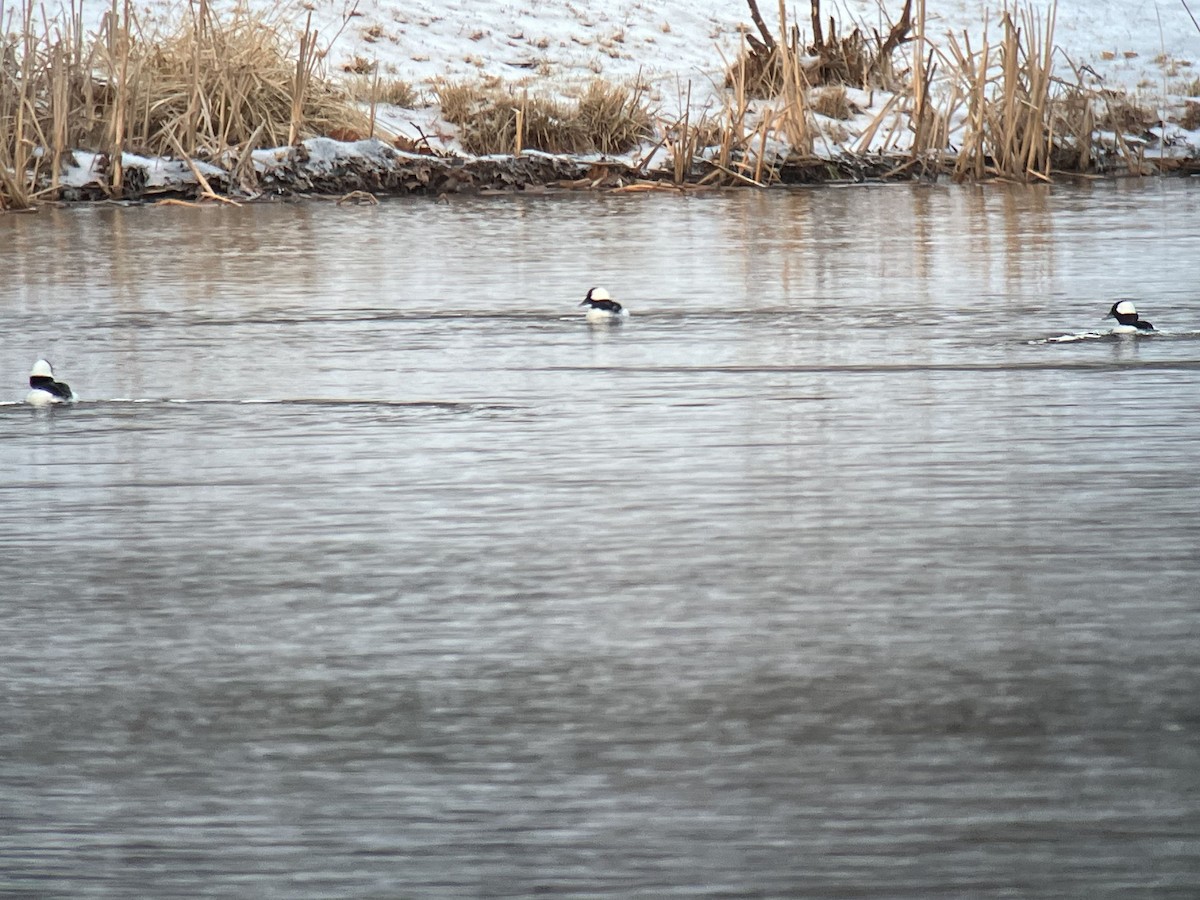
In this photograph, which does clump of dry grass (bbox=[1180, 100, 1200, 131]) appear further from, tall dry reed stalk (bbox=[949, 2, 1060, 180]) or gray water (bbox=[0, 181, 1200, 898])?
gray water (bbox=[0, 181, 1200, 898])

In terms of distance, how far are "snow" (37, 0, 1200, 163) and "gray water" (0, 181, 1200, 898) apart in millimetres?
14213

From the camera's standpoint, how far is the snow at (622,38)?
21797 millimetres

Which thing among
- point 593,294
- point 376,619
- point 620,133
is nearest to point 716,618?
point 376,619

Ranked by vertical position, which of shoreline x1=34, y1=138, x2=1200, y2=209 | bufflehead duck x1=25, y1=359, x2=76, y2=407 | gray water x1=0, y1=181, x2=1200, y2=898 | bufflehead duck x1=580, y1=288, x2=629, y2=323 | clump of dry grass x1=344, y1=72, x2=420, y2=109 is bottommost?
gray water x1=0, y1=181, x2=1200, y2=898

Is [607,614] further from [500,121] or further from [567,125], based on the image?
[500,121]

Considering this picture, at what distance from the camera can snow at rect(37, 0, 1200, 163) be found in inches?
858

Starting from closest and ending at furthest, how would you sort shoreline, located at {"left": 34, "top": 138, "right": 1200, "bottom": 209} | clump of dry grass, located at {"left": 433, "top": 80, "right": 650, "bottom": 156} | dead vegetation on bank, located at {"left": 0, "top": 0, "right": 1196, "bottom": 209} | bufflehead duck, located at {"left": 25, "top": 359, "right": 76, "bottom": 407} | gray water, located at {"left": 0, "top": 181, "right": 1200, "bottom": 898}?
1. gray water, located at {"left": 0, "top": 181, "right": 1200, "bottom": 898}
2. bufflehead duck, located at {"left": 25, "top": 359, "right": 76, "bottom": 407}
3. dead vegetation on bank, located at {"left": 0, "top": 0, "right": 1196, "bottom": 209}
4. shoreline, located at {"left": 34, "top": 138, "right": 1200, "bottom": 209}
5. clump of dry grass, located at {"left": 433, "top": 80, "right": 650, "bottom": 156}

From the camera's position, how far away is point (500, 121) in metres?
16.4

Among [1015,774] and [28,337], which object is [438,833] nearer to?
[1015,774]

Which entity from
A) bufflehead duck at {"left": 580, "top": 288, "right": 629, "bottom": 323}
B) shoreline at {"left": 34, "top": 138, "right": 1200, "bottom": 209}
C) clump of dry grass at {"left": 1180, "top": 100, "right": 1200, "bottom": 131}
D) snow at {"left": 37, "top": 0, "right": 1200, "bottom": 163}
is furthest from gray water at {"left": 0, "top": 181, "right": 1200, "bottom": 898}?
snow at {"left": 37, "top": 0, "right": 1200, "bottom": 163}

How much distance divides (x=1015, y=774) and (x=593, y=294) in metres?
4.29

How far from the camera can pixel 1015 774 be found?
1.92 m

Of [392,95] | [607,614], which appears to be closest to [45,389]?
[607,614]

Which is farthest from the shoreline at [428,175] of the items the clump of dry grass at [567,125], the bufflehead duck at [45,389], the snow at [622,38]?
the bufflehead duck at [45,389]
